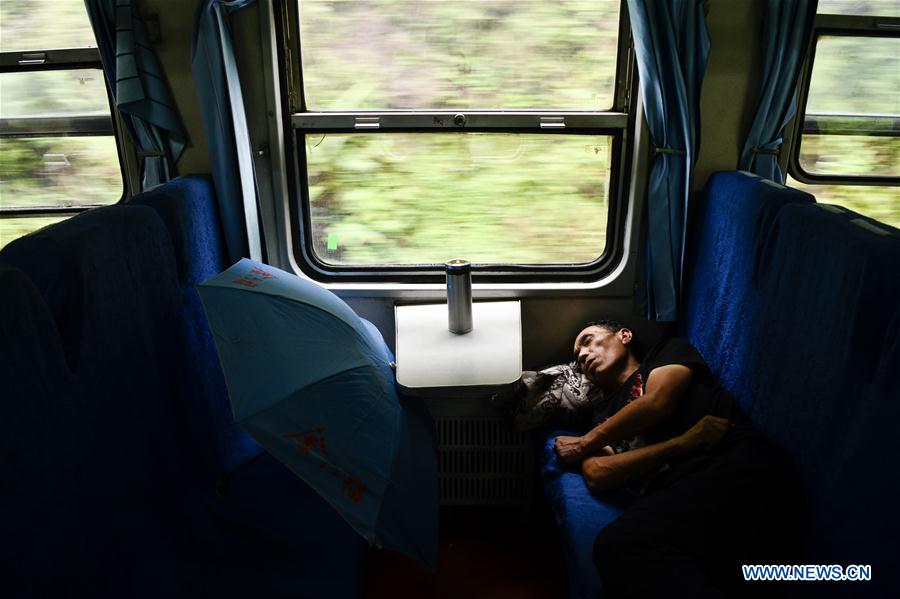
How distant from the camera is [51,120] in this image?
2.57 meters

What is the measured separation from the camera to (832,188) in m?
2.61

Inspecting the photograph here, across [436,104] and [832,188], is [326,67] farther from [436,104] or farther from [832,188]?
[832,188]

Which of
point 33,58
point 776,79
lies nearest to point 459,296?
point 776,79

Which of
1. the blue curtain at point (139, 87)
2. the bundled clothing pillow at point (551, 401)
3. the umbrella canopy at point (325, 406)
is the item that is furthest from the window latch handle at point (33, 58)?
the bundled clothing pillow at point (551, 401)

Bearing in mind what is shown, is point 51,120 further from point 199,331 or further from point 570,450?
point 570,450

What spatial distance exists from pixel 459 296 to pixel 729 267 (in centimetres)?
94

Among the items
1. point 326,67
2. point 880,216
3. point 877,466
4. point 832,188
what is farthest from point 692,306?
point 326,67

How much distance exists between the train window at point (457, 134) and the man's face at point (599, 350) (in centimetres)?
39

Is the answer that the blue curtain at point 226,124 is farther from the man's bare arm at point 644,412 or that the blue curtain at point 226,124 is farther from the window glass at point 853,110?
the window glass at point 853,110

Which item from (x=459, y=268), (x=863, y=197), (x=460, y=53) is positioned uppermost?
(x=460, y=53)

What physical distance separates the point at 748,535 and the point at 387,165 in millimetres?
1882

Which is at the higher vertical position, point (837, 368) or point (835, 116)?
point (835, 116)

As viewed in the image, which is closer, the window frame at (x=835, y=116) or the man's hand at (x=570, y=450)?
the man's hand at (x=570, y=450)

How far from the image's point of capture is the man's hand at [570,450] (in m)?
2.04
